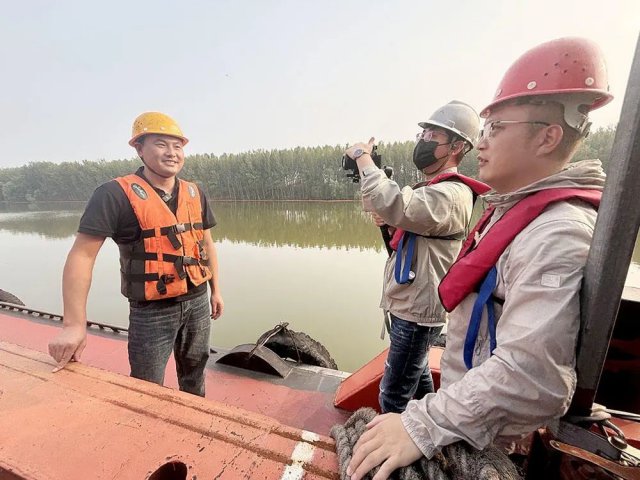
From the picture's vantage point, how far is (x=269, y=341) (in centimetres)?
321

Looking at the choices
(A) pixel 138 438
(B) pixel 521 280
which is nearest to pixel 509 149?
(B) pixel 521 280

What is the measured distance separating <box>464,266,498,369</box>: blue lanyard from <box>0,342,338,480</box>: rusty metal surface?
49 centimetres

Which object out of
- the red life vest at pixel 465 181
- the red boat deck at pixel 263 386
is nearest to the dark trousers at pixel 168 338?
the red boat deck at pixel 263 386

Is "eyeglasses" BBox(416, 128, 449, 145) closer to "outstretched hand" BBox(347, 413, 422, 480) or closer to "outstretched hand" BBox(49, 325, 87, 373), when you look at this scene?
"outstretched hand" BBox(347, 413, 422, 480)

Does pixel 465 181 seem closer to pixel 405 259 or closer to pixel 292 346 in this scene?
pixel 405 259

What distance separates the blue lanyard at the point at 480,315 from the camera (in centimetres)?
86

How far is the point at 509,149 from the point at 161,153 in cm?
199

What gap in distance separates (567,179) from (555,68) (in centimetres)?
33

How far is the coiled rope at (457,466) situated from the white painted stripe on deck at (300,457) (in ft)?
0.25

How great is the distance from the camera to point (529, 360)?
2.15 feet

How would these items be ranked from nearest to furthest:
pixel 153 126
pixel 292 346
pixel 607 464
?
pixel 607 464, pixel 153 126, pixel 292 346

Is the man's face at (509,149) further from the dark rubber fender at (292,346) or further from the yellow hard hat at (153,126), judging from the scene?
the dark rubber fender at (292,346)

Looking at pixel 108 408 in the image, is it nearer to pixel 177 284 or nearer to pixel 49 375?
pixel 49 375

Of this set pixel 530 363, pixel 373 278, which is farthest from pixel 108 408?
pixel 373 278
